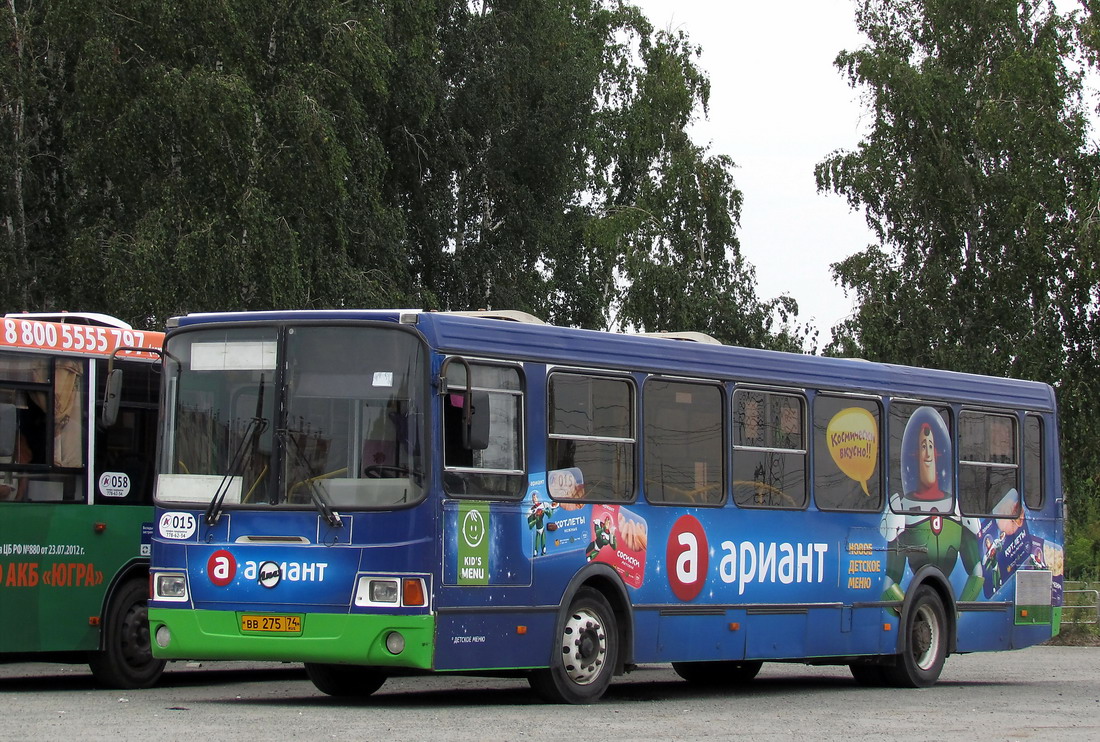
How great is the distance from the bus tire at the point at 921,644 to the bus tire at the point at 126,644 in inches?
273

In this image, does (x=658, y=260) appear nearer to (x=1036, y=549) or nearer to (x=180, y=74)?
(x=180, y=74)

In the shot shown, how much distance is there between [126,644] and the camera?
1548 centimetres

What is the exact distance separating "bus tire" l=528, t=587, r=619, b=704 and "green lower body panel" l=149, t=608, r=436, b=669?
1.45 meters

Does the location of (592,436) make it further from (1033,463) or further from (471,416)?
(1033,463)

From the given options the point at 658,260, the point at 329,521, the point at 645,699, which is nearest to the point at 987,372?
the point at 658,260

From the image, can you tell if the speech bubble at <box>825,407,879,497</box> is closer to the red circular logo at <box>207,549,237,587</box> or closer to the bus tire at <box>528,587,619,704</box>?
the bus tire at <box>528,587,619,704</box>

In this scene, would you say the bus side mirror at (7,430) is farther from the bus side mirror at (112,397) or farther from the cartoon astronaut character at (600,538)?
the cartoon astronaut character at (600,538)

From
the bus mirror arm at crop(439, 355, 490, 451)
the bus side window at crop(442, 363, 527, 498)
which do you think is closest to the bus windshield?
the bus mirror arm at crop(439, 355, 490, 451)

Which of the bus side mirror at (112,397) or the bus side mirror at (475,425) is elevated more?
the bus side mirror at (112,397)

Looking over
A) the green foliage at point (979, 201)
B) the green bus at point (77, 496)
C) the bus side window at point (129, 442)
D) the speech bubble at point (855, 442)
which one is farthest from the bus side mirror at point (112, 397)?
the green foliage at point (979, 201)

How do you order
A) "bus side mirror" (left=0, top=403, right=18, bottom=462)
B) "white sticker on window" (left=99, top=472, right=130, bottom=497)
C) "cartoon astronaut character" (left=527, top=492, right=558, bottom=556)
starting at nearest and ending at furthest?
"cartoon astronaut character" (left=527, top=492, right=558, bottom=556) < "bus side mirror" (left=0, top=403, right=18, bottom=462) < "white sticker on window" (left=99, top=472, right=130, bottom=497)

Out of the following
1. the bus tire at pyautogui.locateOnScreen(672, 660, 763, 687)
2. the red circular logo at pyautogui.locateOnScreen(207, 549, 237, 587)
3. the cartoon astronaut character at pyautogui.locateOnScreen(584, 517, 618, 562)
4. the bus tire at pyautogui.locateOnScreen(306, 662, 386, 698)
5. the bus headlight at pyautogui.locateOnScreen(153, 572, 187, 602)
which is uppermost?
the cartoon astronaut character at pyautogui.locateOnScreen(584, 517, 618, 562)

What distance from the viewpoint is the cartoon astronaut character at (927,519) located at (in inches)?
682

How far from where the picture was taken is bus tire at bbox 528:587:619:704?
43.9ft
